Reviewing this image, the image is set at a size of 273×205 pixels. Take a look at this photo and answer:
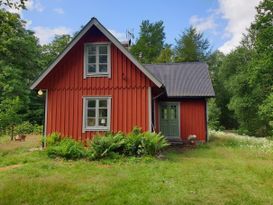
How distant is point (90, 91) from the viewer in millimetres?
13953

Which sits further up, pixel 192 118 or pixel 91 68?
pixel 91 68

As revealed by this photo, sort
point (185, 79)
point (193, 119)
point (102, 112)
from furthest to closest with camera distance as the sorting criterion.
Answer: point (185, 79) → point (193, 119) → point (102, 112)

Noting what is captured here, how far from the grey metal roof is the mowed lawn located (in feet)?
24.3

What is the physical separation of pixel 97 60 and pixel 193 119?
7278 millimetres

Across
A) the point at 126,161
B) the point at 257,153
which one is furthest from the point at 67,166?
the point at 257,153

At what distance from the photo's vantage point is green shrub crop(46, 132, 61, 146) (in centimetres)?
1342

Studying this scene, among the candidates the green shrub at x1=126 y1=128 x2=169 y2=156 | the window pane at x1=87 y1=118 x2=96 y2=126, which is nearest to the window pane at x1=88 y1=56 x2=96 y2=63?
the window pane at x1=87 y1=118 x2=96 y2=126

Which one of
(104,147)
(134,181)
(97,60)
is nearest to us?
(134,181)

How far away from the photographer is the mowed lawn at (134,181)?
6594 mm

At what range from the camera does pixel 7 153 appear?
1362cm

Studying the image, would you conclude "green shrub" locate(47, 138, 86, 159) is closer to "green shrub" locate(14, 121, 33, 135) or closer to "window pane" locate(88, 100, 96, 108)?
"window pane" locate(88, 100, 96, 108)

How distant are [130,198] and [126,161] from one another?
4534mm

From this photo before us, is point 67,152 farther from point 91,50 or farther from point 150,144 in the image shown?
point 91,50

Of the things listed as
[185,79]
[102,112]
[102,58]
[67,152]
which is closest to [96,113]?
[102,112]
